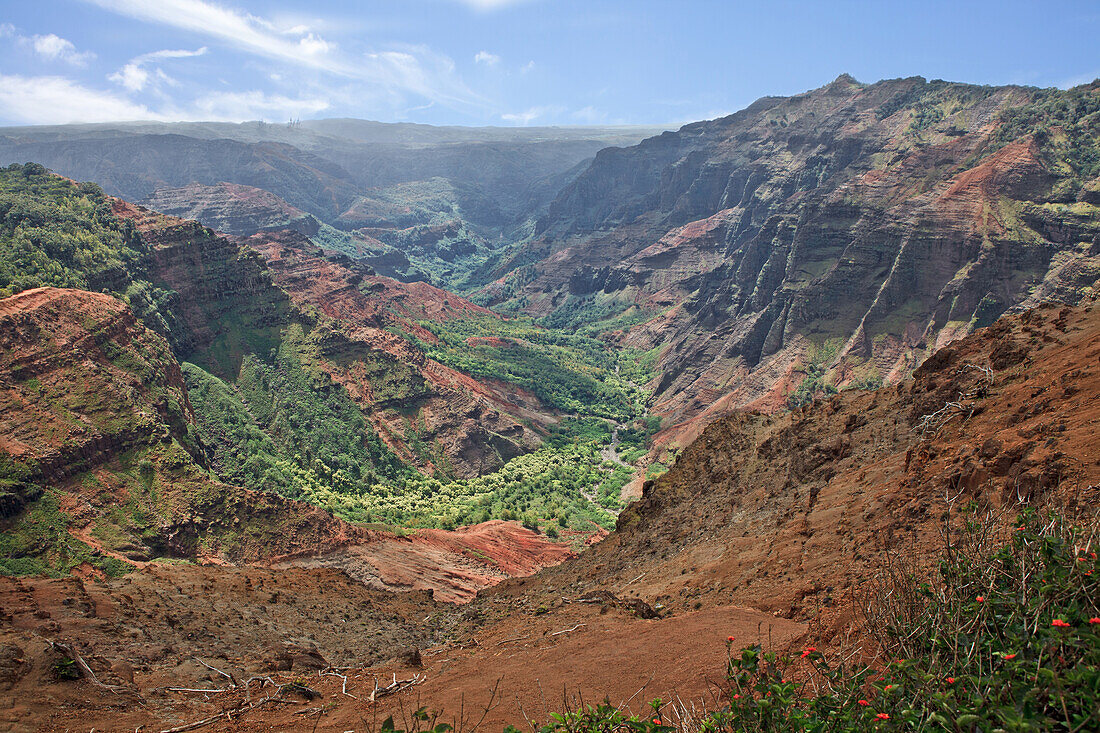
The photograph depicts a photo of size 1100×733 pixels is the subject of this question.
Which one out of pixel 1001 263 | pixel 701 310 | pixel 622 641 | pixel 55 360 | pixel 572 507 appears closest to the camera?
pixel 622 641

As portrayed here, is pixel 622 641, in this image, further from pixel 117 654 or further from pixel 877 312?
pixel 877 312

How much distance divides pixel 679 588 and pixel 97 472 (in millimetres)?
35193

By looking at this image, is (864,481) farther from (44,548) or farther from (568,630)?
(44,548)

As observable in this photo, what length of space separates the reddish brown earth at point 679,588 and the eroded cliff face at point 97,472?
8.85 meters

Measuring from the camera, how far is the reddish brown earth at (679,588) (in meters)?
12.5

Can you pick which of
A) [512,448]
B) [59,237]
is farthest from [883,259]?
[59,237]

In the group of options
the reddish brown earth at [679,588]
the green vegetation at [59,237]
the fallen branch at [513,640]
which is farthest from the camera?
the green vegetation at [59,237]

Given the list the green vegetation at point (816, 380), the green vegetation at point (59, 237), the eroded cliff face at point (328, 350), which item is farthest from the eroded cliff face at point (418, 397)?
the green vegetation at point (816, 380)

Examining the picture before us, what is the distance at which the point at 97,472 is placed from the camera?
126 feet

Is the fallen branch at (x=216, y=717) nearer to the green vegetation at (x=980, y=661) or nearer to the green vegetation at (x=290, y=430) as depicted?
the green vegetation at (x=980, y=661)

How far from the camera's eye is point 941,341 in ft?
257

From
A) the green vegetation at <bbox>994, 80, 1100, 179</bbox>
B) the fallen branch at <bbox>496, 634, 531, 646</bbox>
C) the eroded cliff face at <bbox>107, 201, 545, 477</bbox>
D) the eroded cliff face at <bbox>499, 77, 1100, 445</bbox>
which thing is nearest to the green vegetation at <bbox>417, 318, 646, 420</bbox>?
the eroded cliff face at <bbox>499, 77, 1100, 445</bbox>

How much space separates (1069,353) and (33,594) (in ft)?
106

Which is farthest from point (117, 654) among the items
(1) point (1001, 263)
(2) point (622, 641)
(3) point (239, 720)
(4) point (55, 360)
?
(1) point (1001, 263)
